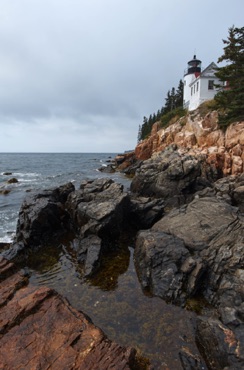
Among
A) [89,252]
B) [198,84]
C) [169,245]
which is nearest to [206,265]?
[169,245]

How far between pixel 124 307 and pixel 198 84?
178 ft

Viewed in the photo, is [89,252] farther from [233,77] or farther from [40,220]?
[233,77]

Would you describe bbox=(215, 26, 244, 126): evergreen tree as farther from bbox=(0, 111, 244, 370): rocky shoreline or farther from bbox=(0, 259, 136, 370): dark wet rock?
bbox=(0, 259, 136, 370): dark wet rock

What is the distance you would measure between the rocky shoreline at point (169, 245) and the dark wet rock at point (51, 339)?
0.06 m

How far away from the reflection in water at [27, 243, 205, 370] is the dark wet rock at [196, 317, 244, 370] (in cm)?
44

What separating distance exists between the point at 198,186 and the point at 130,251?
43.4ft

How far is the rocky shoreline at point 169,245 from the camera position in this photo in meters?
7.18

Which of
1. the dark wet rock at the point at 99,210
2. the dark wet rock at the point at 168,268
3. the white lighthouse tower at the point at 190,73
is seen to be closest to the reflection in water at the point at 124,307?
the dark wet rock at the point at 168,268

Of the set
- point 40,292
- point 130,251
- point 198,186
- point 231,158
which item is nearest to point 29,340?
point 40,292

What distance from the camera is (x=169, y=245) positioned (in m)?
11.8

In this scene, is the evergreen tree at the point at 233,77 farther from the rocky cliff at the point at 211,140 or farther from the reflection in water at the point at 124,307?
the reflection in water at the point at 124,307

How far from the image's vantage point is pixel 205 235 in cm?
1234

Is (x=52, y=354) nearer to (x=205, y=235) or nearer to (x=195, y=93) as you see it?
(x=205, y=235)

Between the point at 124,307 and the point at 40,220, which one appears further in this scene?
the point at 40,220
